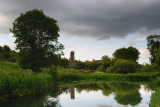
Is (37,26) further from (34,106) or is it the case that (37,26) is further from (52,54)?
(34,106)

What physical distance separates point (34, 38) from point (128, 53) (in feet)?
178

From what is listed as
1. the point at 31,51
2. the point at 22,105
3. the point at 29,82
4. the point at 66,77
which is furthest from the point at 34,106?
the point at 66,77

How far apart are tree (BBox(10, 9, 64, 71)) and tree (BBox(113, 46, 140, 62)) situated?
1971 inches

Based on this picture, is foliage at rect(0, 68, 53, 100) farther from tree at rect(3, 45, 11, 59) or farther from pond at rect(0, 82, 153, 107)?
tree at rect(3, 45, 11, 59)

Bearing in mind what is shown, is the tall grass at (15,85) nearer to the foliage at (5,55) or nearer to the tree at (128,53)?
the foliage at (5,55)

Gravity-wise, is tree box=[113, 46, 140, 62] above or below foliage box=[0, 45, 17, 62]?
above

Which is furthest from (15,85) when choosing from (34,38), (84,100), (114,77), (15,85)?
(114,77)

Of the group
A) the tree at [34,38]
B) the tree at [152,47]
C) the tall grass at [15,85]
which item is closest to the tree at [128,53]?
the tree at [152,47]

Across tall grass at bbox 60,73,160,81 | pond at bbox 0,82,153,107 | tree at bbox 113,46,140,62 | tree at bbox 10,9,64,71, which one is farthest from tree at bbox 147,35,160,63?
pond at bbox 0,82,153,107

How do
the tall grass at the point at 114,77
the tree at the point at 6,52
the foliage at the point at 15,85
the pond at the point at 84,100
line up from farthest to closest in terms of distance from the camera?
the tree at the point at 6,52 → the tall grass at the point at 114,77 → the foliage at the point at 15,85 → the pond at the point at 84,100

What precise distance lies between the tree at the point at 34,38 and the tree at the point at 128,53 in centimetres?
Result: 5007

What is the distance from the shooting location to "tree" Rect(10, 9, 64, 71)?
29.9 meters

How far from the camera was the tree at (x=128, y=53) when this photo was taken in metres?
77.5

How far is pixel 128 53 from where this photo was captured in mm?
78250
